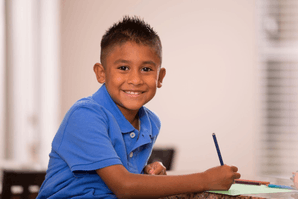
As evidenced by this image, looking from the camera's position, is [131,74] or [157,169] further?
[157,169]

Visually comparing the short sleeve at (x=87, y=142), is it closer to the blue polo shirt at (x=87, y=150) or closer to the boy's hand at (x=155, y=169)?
the blue polo shirt at (x=87, y=150)

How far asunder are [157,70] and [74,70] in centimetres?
322


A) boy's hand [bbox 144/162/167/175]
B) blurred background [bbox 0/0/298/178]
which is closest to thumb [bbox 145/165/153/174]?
boy's hand [bbox 144/162/167/175]

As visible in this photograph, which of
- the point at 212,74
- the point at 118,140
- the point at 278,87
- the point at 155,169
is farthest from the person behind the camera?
the point at 278,87

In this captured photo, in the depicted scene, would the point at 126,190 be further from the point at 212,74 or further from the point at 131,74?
the point at 212,74

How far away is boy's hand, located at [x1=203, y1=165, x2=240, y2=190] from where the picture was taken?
933 mm

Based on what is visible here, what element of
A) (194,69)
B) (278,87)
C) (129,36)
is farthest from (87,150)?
(278,87)

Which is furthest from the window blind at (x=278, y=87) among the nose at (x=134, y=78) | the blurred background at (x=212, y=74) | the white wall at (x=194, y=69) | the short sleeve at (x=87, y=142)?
the short sleeve at (x=87, y=142)

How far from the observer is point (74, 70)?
4.25m

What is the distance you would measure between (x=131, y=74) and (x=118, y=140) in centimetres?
20

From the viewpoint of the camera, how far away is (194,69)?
434 cm

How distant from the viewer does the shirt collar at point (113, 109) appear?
3.62ft

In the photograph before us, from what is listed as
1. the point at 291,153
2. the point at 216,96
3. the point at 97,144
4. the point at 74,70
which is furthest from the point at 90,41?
the point at 97,144

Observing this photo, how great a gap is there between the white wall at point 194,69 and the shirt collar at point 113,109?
10.4 feet
